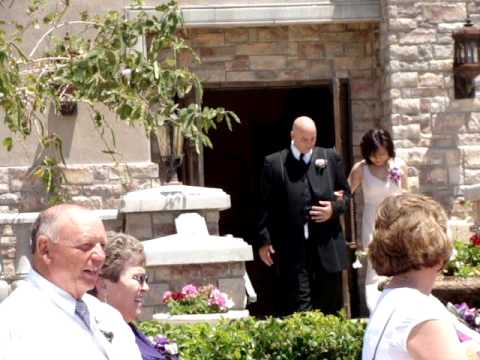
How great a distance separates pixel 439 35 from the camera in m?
12.4

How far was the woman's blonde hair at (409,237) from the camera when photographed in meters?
3.95

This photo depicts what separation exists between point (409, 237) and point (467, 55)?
8566 mm

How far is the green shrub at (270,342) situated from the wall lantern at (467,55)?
569 cm

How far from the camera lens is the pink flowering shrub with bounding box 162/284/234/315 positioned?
8.48 meters

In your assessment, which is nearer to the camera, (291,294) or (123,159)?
(291,294)

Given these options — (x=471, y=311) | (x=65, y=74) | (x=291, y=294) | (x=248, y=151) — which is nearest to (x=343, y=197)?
(x=291, y=294)

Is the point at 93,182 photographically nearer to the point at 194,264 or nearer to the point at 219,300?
the point at 194,264

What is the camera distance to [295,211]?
30.5ft

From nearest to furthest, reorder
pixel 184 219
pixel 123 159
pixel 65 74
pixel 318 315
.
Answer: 1. pixel 318 315
2. pixel 65 74
3. pixel 184 219
4. pixel 123 159

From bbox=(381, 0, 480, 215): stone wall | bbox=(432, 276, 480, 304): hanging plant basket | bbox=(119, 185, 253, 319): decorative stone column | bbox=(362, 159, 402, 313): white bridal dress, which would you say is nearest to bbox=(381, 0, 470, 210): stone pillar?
bbox=(381, 0, 480, 215): stone wall

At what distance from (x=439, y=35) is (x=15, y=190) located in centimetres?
447

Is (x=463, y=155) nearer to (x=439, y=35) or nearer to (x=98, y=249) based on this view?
(x=439, y=35)

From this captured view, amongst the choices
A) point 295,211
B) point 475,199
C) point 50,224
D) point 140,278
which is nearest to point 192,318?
point 295,211

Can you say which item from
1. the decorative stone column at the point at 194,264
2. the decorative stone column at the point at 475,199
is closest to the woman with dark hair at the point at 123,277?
the decorative stone column at the point at 194,264
